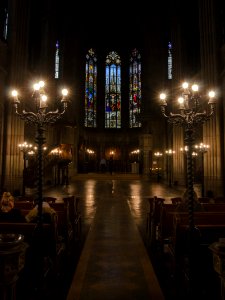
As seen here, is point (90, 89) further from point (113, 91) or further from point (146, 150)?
point (146, 150)

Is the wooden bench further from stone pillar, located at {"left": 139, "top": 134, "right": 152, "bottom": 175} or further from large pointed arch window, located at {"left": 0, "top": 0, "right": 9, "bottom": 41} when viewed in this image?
stone pillar, located at {"left": 139, "top": 134, "right": 152, "bottom": 175}

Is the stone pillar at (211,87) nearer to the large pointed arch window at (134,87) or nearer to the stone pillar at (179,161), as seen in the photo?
the stone pillar at (179,161)

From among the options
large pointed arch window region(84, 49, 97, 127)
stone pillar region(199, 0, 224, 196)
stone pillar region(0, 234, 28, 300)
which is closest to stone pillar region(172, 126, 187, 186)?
stone pillar region(199, 0, 224, 196)

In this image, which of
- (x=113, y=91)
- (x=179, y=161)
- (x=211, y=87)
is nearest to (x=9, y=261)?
(x=211, y=87)

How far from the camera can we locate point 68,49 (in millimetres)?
29922

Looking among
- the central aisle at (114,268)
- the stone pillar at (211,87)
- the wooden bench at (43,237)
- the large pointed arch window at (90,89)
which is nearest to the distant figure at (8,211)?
the wooden bench at (43,237)

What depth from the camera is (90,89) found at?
1566 inches

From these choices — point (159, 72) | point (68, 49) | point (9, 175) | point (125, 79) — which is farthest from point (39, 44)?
point (125, 79)

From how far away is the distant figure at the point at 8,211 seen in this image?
5012mm

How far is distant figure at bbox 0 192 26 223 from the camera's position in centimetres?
501

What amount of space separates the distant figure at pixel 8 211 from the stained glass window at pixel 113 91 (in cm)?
3558

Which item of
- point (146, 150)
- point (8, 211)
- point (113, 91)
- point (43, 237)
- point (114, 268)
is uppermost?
point (113, 91)

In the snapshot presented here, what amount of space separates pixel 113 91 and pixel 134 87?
3243mm

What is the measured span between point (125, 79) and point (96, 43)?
696 cm
